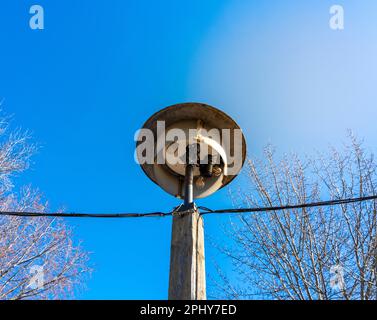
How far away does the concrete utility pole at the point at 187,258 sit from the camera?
2.18 metres

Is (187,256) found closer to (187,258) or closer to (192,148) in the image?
(187,258)

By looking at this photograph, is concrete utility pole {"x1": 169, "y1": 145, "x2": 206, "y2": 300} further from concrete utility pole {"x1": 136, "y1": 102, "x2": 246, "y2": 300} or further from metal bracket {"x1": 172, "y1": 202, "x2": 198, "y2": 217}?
concrete utility pole {"x1": 136, "y1": 102, "x2": 246, "y2": 300}

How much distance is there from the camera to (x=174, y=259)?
2328 mm

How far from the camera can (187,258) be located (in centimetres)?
230

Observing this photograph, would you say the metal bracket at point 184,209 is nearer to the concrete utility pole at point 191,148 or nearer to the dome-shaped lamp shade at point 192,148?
the concrete utility pole at point 191,148

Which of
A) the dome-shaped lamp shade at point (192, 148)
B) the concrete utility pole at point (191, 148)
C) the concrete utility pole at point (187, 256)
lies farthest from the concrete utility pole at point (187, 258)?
the dome-shaped lamp shade at point (192, 148)

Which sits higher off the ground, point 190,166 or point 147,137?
point 147,137

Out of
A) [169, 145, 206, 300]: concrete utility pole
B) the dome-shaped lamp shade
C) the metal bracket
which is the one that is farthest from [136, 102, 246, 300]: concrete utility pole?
[169, 145, 206, 300]: concrete utility pole

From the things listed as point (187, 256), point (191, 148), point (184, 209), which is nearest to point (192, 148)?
point (191, 148)
